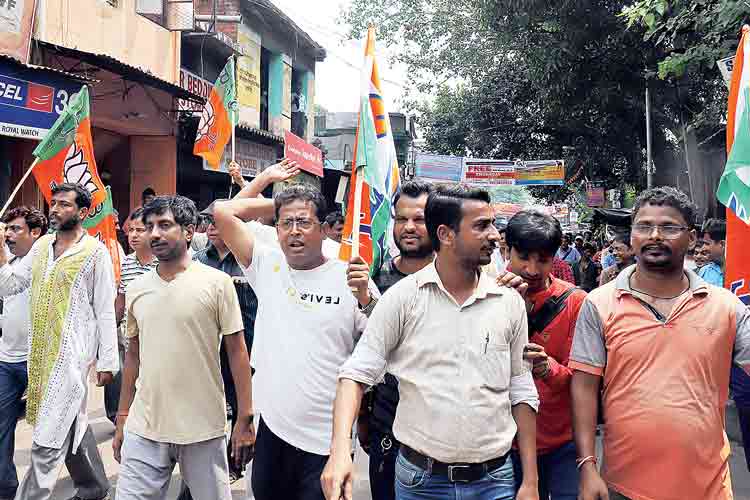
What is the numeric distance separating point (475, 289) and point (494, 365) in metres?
0.28

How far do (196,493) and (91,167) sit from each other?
306cm

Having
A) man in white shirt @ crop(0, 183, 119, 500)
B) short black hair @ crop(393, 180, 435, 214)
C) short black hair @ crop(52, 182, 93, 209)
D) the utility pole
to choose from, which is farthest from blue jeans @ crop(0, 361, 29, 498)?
the utility pole

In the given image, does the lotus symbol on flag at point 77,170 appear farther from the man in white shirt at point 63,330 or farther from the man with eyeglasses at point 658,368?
the man with eyeglasses at point 658,368

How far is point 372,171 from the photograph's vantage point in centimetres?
338

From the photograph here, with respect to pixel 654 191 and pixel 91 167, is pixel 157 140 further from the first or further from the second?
pixel 654 191

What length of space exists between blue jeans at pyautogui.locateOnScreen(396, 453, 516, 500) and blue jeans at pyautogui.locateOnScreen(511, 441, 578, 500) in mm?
641

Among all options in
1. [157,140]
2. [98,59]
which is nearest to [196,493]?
[98,59]

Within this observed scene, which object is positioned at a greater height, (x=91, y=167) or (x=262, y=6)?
(x=262, y=6)

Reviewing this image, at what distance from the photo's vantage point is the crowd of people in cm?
256

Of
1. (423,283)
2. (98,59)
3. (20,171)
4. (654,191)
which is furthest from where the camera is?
(20,171)

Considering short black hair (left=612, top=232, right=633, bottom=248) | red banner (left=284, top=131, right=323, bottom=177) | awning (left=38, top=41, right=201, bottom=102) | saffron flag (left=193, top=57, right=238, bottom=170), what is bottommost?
short black hair (left=612, top=232, right=633, bottom=248)

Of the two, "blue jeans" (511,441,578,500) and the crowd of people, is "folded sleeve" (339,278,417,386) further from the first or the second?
"blue jeans" (511,441,578,500)

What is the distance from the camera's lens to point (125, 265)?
5.71 metres

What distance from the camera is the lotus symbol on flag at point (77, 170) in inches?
218
